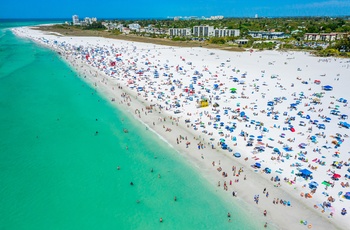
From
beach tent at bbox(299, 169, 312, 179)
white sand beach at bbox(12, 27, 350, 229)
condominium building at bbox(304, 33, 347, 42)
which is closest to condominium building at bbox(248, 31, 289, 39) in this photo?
condominium building at bbox(304, 33, 347, 42)

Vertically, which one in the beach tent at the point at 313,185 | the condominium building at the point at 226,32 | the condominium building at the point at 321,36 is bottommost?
the beach tent at the point at 313,185

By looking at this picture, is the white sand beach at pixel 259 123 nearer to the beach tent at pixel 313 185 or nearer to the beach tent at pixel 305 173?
the beach tent at pixel 313 185

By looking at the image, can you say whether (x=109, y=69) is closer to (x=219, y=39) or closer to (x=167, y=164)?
(x=167, y=164)

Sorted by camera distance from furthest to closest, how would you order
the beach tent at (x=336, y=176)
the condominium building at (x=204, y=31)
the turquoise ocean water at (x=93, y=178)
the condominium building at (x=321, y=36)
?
1. the condominium building at (x=204, y=31)
2. the condominium building at (x=321, y=36)
3. the beach tent at (x=336, y=176)
4. the turquoise ocean water at (x=93, y=178)

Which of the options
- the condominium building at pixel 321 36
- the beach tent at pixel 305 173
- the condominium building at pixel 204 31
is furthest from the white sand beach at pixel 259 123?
the condominium building at pixel 204 31

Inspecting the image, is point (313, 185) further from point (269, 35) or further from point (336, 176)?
point (269, 35)

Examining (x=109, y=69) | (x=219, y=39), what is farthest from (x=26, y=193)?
(x=219, y=39)
